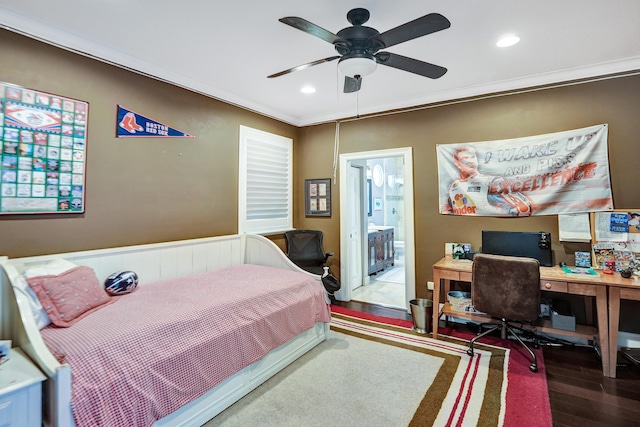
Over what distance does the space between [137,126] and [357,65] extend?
205 cm

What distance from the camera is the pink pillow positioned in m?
1.71

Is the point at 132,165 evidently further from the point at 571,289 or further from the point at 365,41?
the point at 571,289

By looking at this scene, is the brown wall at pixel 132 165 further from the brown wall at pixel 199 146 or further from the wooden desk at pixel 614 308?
the wooden desk at pixel 614 308

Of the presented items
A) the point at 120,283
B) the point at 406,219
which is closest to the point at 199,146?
the point at 120,283

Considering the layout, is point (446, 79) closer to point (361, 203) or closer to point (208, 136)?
point (361, 203)

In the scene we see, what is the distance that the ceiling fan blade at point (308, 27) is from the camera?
1592 mm

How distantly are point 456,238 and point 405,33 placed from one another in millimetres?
2430

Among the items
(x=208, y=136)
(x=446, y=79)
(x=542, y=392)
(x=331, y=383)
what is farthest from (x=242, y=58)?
(x=542, y=392)

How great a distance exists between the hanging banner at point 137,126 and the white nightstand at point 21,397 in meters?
1.94

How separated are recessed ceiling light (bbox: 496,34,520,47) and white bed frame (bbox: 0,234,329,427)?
2659 mm

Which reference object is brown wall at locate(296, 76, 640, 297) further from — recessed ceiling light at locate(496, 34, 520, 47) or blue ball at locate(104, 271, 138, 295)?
blue ball at locate(104, 271, 138, 295)

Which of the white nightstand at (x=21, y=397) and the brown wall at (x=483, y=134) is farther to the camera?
the brown wall at (x=483, y=134)

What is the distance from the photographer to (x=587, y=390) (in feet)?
6.93

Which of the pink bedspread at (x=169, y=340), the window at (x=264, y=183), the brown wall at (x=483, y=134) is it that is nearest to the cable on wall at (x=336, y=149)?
the brown wall at (x=483, y=134)
